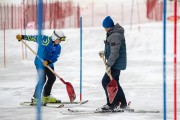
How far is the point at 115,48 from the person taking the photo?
25.0 ft

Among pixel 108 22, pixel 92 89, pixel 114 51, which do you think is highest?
pixel 108 22

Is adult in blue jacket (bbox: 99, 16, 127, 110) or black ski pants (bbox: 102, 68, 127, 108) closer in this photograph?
adult in blue jacket (bbox: 99, 16, 127, 110)

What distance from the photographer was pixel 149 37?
31.7 meters

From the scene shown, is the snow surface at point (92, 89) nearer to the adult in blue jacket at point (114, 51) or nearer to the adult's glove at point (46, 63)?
the adult in blue jacket at point (114, 51)

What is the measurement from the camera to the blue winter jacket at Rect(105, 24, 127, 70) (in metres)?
7.62

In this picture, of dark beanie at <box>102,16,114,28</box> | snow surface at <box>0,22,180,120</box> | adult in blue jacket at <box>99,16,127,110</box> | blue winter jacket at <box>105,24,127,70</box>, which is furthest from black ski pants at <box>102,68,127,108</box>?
dark beanie at <box>102,16,114,28</box>

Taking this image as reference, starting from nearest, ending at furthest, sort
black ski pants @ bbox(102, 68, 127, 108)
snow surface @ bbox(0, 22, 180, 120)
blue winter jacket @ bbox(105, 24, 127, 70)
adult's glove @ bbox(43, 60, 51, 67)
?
snow surface @ bbox(0, 22, 180, 120) < blue winter jacket @ bbox(105, 24, 127, 70) < black ski pants @ bbox(102, 68, 127, 108) < adult's glove @ bbox(43, 60, 51, 67)

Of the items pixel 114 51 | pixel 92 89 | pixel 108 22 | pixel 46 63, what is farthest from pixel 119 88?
Result: pixel 92 89

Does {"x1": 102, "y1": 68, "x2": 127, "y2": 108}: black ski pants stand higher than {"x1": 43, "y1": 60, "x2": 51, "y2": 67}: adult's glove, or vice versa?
{"x1": 43, "y1": 60, "x2": 51, "y2": 67}: adult's glove

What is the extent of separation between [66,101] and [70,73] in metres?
6.59

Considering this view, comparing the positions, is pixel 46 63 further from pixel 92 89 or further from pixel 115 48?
pixel 92 89

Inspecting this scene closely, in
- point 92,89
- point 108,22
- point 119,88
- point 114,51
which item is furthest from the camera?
point 92,89

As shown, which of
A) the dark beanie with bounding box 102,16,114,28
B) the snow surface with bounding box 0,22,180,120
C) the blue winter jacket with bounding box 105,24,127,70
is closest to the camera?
the snow surface with bounding box 0,22,180,120

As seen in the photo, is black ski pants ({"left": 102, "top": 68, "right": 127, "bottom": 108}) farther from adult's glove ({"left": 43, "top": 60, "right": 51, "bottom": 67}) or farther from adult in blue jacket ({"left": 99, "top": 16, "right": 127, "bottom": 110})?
adult's glove ({"left": 43, "top": 60, "right": 51, "bottom": 67})
